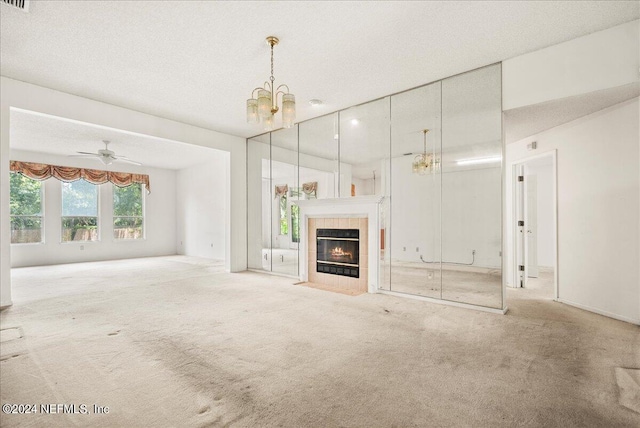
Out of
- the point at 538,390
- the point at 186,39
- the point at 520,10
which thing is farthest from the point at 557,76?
the point at 186,39

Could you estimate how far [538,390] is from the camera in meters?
1.99

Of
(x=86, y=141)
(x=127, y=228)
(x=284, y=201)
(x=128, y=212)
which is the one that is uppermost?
(x=86, y=141)

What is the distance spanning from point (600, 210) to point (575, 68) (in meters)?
1.77

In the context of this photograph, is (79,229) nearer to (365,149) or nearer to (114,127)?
(114,127)

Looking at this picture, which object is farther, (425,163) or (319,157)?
(319,157)

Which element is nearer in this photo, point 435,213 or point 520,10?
point 520,10

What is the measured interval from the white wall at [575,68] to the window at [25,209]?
34.5 feet

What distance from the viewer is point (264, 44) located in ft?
10.5

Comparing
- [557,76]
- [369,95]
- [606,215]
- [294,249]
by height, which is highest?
[369,95]

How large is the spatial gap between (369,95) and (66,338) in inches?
185

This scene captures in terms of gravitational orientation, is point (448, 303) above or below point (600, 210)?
below

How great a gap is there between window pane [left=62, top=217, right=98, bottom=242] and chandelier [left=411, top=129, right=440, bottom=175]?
9.07m

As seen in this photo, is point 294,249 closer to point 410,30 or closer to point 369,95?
point 369,95

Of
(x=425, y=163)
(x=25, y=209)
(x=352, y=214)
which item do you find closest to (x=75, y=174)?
(x=25, y=209)
